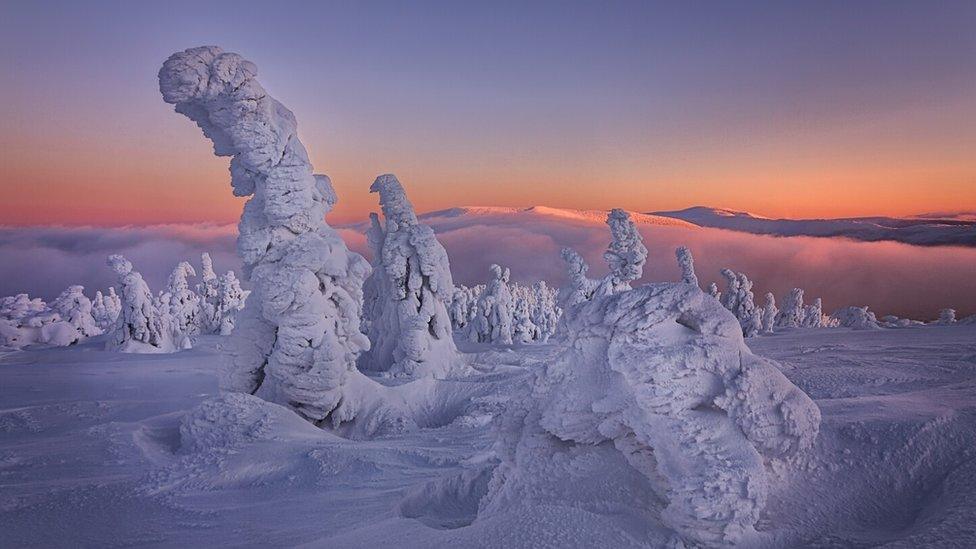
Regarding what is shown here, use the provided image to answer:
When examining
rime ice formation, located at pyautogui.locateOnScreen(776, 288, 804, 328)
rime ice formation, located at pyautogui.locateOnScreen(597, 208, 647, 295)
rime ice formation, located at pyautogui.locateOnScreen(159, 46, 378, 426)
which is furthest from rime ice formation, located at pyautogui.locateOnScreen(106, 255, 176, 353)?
rime ice formation, located at pyautogui.locateOnScreen(776, 288, 804, 328)

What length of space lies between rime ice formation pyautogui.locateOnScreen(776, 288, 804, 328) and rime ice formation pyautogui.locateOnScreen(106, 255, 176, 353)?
34462mm

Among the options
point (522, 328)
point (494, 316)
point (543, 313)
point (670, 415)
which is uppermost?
point (670, 415)

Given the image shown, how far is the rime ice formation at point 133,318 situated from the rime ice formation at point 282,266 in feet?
45.3

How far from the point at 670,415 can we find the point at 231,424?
5883 millimetres

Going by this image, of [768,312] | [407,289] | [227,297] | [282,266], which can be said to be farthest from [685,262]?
[227,297]

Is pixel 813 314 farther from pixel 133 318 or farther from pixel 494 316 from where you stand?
pixel 133 318

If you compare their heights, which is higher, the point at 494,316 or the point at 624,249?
the point at 624,249

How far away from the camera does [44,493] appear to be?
5.15 metres

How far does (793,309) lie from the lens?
3466 centimetres

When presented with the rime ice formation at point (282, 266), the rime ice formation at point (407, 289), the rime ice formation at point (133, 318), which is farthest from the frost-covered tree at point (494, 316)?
the rime ice formation at point (282, 266)

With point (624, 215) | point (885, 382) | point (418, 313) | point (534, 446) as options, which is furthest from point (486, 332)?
point (534, 446)

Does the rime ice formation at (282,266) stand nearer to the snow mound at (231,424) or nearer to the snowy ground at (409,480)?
Result: the snowy ground at (409,480)

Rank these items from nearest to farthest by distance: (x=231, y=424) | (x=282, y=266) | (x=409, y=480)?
(x=409, y=480), (x=231, y=424), (x=282, y=266)

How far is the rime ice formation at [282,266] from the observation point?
370 inches
